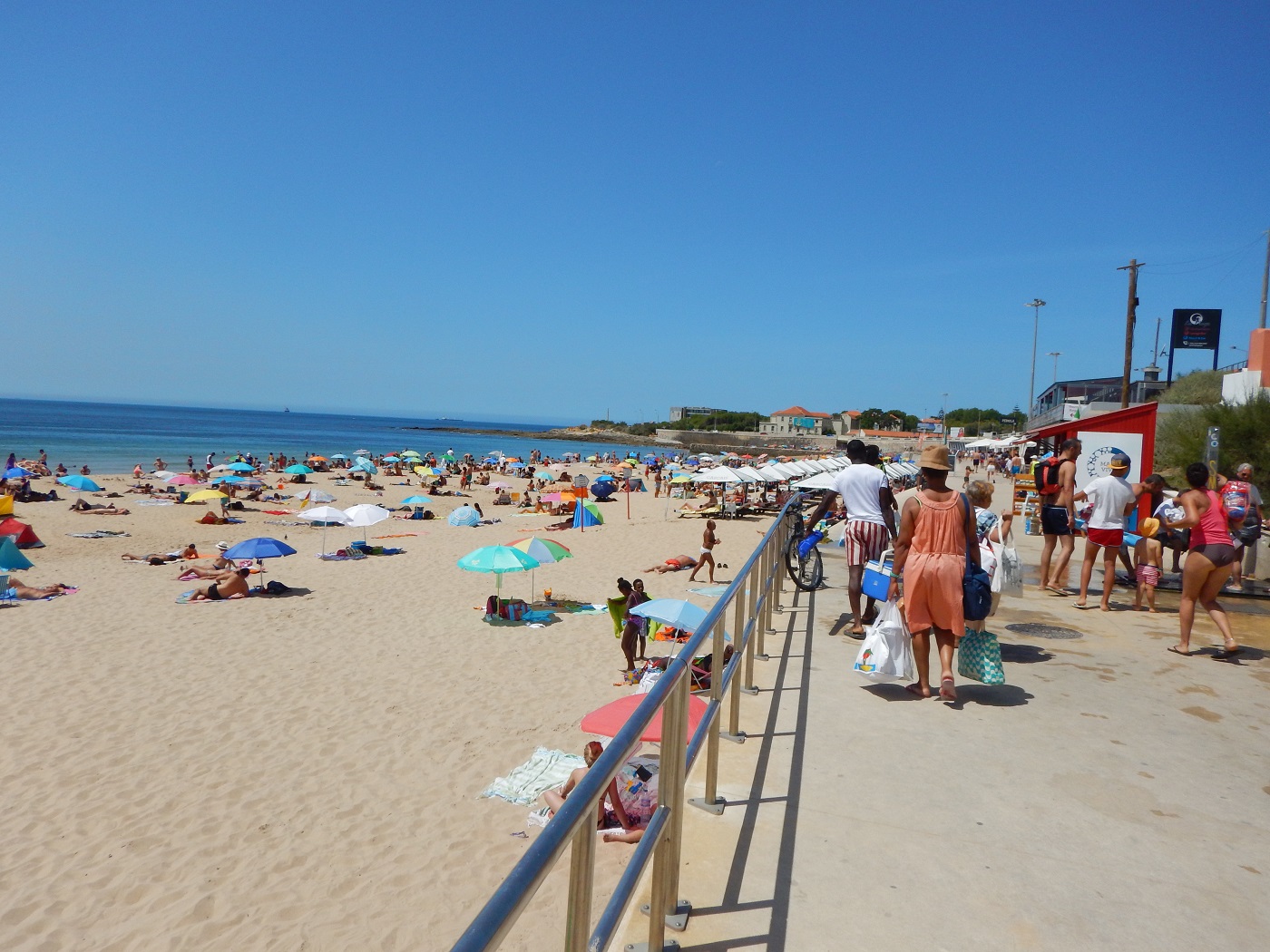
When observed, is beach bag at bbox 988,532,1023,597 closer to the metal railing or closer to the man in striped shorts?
the man in striped shorts

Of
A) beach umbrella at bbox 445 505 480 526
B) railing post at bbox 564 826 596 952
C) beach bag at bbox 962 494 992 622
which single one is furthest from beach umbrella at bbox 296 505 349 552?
railing post at bbox 564 826 596 952

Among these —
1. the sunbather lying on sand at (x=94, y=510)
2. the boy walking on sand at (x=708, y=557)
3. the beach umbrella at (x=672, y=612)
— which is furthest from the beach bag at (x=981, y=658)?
the sunbather lying on sand at (x=94, y=510)

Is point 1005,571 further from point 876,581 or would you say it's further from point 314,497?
point 314,497

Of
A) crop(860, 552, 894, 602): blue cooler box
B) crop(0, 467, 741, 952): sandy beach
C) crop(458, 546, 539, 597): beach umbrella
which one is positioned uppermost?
crop(860, 552, 894, 602): blue cooler box

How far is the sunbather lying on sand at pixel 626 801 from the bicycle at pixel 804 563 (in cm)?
276

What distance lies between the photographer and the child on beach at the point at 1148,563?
632cm

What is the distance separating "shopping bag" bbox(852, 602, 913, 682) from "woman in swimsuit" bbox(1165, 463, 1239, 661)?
2369 mm

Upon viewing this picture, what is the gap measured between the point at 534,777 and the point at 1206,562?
490 centimetres

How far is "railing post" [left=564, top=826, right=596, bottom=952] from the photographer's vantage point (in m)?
1.34

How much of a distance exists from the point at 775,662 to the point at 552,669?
14.5 feet

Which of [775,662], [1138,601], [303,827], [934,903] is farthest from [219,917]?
[1138,601]

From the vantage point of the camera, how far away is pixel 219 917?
14.3 ft

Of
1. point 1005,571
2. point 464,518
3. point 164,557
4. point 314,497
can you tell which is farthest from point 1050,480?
point 314,497

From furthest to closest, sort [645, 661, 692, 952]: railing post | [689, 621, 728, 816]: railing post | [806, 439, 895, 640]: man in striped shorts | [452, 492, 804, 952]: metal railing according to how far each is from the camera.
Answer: [806, 439, 895, 640]: man in striped shorts, [689, 621, 728, 816]: railing post, [645, 661, 692, 952]: railing post, [452, 492, 804, 952]: metal railing
